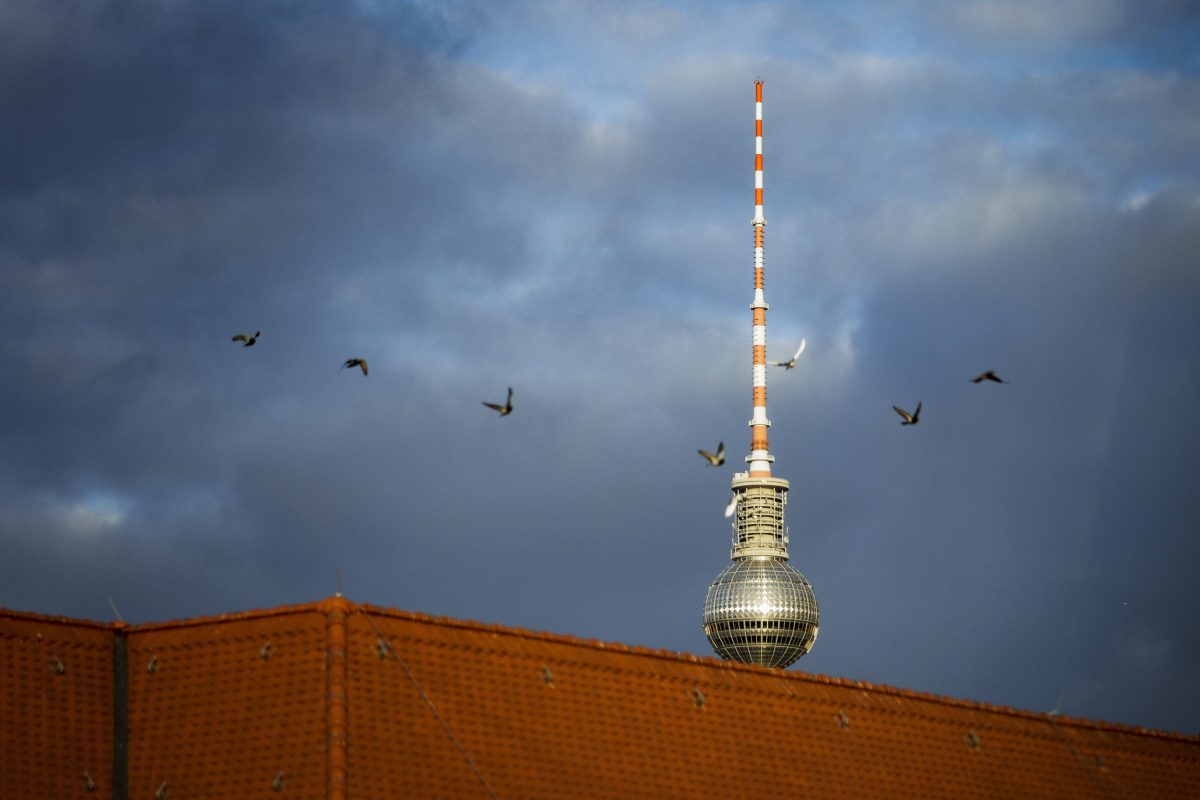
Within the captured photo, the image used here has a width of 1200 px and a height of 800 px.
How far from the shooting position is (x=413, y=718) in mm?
61594

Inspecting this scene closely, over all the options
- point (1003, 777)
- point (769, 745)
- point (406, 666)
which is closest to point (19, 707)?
point (406, 666)

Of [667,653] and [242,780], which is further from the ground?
[667,653]

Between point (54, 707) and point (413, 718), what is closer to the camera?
point (413, 718)

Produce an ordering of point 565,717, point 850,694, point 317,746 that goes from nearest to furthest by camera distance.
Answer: point 317,746
point 565,717
point 850,694

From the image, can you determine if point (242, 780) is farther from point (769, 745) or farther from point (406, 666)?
point (769, 745)

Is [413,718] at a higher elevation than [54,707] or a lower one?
lower

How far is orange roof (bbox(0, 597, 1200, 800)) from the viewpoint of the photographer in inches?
2386

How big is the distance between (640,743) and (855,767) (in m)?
6.75

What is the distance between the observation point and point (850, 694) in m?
69.9

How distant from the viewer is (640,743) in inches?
2544

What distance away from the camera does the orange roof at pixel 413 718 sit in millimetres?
60594

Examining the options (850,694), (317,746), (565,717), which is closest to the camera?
(317,746)

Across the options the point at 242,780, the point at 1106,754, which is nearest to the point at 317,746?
the point at 242,780

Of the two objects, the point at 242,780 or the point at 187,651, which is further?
the point at 187,651
